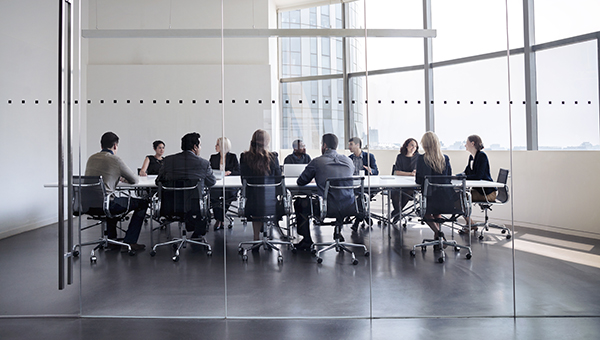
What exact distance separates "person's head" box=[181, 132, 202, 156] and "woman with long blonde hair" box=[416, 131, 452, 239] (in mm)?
1861

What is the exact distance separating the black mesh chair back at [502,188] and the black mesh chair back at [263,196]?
5.81 ft

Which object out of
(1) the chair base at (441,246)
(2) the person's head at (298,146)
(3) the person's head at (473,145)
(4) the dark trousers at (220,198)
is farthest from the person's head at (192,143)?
(3) the person's head at (473,145)

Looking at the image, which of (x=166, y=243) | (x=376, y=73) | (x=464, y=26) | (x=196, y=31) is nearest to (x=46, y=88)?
(x=196, y=31)

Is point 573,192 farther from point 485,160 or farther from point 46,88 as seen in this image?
point 46,88

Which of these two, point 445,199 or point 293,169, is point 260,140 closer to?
point 293,169

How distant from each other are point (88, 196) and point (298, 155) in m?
1.85

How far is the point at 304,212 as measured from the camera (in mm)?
3258

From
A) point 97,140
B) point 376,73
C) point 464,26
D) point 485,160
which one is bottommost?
point 485,160

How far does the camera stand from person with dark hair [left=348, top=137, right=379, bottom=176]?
10.5ft

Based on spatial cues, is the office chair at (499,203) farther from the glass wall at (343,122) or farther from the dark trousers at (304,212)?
the dark trousers at (304,212)

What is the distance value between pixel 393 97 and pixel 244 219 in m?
1.62

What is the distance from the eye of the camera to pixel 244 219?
3207mm

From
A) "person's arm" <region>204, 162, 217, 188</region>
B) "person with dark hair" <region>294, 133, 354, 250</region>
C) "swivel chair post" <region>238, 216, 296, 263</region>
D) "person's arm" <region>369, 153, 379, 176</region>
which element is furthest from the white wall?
"person's arm" <region>369, 153, 379, 176</region>

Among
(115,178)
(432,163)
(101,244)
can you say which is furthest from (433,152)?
(101,244)
